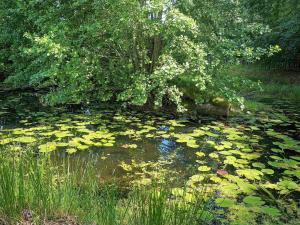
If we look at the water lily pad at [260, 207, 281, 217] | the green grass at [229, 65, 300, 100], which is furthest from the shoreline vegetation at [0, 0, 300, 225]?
the green grass at [229, 65, 300, 100]

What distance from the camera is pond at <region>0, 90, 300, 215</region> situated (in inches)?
208

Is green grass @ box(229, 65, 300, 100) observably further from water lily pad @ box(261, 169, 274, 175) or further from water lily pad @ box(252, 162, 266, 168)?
water lily pad @ box(261, 169, 274, 175)

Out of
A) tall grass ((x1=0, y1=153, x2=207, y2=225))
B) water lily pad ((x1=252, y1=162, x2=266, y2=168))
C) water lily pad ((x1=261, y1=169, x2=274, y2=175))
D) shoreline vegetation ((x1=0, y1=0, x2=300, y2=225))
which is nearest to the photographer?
tall grass ((x1=0, y1=153, x2=207, y2=225))

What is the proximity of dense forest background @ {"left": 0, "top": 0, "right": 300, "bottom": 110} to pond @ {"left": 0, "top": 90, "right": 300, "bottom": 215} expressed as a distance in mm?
705

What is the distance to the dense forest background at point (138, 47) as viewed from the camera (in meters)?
8.66

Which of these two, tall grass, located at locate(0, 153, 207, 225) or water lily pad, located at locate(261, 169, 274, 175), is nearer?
tall grass, located at locate(0, 153, 207, 225)

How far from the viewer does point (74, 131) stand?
7988 mm

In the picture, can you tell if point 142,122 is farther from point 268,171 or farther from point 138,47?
point 268,171

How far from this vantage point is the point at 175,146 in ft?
23.8

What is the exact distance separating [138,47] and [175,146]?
4.02 meters

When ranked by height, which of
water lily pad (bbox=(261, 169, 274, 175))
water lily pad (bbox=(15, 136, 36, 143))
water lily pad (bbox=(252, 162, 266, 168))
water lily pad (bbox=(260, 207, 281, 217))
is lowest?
water lily pad (bbox=(260, 207, 281, 217))

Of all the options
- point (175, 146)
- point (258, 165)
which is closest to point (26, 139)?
point (175, 146)

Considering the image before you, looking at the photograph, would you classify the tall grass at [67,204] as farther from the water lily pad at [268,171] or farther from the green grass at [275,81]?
the green grass at [275,81]

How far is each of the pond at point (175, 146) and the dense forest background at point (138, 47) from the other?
2.31 feet
